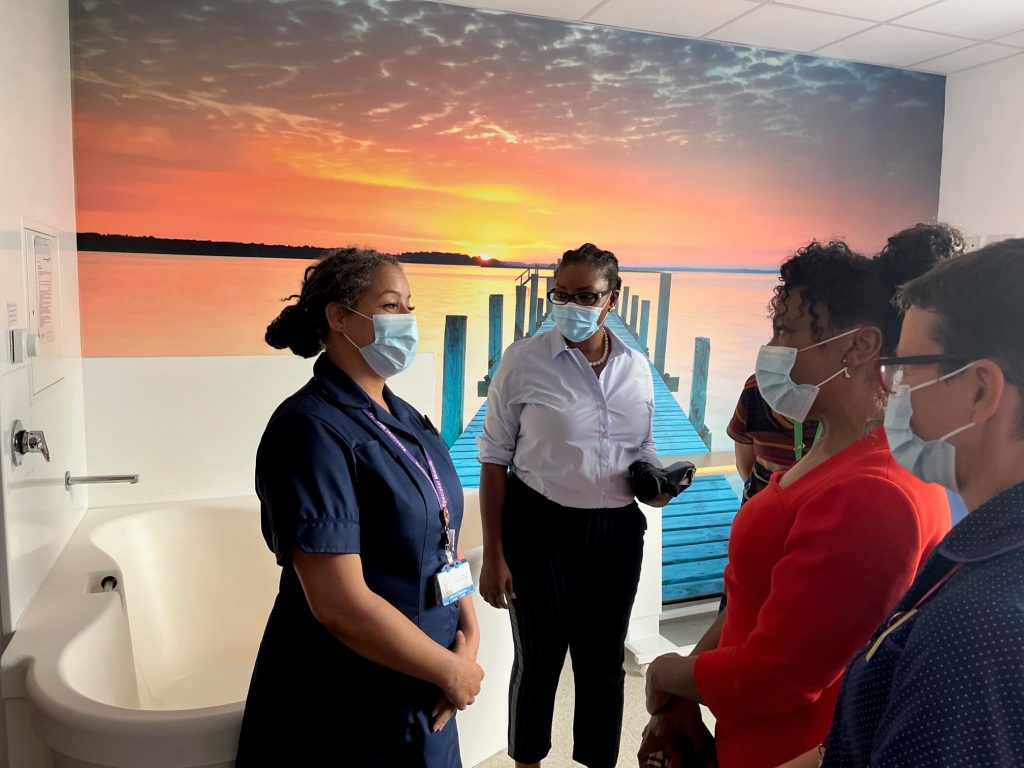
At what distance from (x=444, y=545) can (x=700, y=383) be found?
2509mm

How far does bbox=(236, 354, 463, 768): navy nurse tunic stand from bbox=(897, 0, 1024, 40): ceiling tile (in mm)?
3005

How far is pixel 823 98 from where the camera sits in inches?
144

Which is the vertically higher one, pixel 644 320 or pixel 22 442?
pixel 644 320

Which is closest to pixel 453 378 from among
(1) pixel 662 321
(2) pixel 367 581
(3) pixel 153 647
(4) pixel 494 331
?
(4) pixel 494 331

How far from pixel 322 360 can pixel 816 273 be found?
0.87 m

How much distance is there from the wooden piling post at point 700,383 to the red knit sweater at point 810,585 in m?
2.54

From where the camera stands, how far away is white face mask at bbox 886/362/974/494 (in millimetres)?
797

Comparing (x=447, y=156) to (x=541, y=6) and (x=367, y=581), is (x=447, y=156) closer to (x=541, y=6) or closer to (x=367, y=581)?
(x=541, y=6)

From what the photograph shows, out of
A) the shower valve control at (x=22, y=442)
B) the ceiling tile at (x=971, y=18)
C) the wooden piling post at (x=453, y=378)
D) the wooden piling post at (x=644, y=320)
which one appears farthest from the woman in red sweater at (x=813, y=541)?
the ceiling tile at (x=971, y=18)

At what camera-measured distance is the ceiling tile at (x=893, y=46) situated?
3.27 m

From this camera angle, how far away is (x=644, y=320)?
350cm

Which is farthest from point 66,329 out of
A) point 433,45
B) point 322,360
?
point 433,45

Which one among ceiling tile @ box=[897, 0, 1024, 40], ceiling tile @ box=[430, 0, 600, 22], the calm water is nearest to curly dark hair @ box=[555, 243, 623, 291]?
the calm water

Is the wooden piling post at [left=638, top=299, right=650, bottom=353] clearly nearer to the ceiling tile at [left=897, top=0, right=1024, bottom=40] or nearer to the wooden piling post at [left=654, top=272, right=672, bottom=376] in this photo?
the wooden piling post at [left=654, top=272, right=672, bottom=376]
